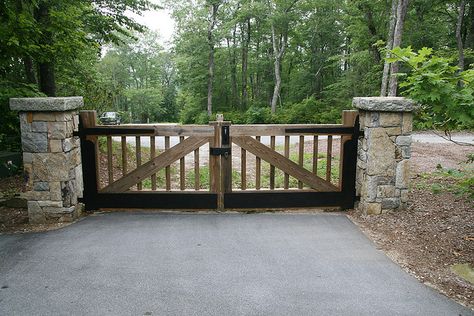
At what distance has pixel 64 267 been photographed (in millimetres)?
3924

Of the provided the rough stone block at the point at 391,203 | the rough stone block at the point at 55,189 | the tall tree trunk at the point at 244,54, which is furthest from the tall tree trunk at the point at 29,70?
the tall tree trunk at the point at 244,54

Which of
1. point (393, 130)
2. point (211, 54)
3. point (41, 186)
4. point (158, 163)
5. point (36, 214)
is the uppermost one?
point (211, 54)

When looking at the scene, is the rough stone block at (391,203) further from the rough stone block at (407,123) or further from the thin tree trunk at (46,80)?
the thin tree trunk at (46,80)

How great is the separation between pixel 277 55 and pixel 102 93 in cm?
2051

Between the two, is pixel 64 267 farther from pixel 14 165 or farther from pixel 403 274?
pixel 14 165

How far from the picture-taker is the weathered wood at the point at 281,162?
5557 millimetres

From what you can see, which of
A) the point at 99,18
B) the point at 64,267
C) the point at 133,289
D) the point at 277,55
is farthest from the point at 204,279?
the point at 277,55

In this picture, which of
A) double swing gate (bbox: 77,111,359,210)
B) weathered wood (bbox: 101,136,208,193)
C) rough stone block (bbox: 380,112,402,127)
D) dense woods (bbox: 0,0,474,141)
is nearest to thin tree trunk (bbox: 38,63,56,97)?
dense woods (bbox: 0,0,474,141)

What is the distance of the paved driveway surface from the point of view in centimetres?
321

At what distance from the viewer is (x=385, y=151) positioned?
5320 millimetres

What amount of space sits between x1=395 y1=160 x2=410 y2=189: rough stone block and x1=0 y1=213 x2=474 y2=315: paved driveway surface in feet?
3.17

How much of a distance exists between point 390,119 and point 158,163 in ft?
10.9

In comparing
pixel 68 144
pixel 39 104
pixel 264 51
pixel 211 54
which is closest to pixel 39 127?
pixel 39 104

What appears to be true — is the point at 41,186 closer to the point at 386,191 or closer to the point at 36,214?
the point at 36,214
